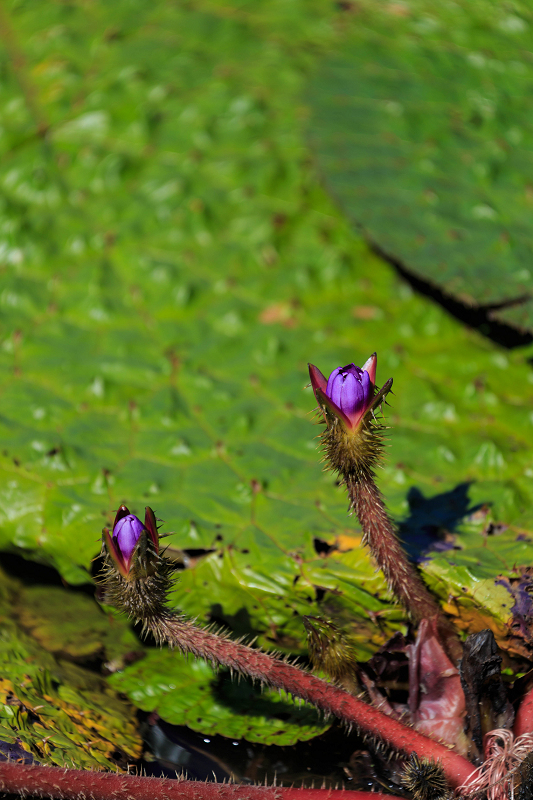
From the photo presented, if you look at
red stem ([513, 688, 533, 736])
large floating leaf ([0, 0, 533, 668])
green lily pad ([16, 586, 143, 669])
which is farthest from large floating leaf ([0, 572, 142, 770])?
red stem ([513, 688, 533, 736])

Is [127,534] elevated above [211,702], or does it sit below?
above

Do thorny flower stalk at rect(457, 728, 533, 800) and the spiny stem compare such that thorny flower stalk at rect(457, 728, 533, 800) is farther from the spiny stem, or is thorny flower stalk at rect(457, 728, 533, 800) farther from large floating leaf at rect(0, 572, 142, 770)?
large floating leaf at rect(0, 572, 142, 770)

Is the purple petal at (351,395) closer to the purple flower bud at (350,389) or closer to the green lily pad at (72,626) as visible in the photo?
the purple flower bud at (350,389)

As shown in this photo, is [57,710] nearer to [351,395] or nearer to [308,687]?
[308,687]

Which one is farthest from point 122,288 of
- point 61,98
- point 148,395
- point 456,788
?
point 456,788

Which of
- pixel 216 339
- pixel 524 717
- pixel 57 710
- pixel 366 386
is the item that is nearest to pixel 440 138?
pixel 216 339

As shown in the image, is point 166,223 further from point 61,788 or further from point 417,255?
point 61,788

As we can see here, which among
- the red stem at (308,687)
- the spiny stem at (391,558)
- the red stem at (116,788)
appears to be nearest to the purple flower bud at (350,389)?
the spiny stem at (391,558)
